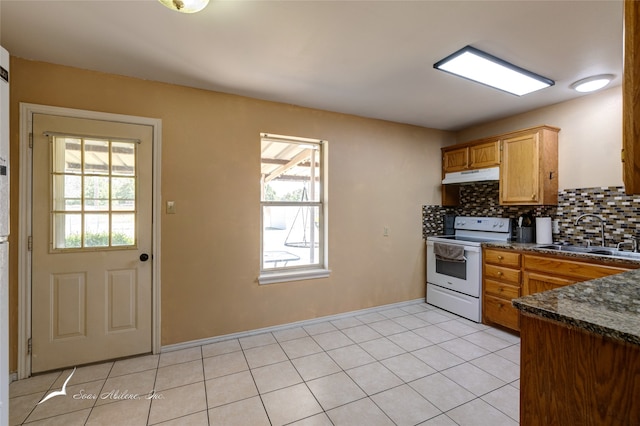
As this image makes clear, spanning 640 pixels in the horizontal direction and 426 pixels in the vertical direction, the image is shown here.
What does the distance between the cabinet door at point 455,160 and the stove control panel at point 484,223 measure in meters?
0.71

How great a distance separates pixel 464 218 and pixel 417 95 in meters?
1.99

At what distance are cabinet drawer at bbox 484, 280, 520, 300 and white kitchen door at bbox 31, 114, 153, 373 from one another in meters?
3.47

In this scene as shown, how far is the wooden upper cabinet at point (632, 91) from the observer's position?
0.81 metres

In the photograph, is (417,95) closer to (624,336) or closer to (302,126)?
(302,126)

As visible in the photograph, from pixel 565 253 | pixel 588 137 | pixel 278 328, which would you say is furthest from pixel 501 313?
pixel 278 328

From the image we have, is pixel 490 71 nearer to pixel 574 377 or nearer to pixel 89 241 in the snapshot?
pixel 574 377

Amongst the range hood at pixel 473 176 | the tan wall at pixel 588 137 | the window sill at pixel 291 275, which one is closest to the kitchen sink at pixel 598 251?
the tan wall at pixel 588 137

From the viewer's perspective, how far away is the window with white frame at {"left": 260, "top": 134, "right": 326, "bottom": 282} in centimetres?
311

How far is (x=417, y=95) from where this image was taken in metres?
2.84

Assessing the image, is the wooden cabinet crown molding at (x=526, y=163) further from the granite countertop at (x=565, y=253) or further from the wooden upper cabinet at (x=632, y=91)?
the wooden upper cabinet at (x=632, y=91)

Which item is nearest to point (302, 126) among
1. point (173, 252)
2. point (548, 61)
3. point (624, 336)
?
point (173, 252)

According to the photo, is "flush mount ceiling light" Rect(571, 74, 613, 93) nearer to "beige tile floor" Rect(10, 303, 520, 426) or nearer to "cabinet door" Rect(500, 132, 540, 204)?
"cabinet door" Rect(500, 132, 540, 204)

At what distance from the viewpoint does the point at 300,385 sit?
6.81 feet

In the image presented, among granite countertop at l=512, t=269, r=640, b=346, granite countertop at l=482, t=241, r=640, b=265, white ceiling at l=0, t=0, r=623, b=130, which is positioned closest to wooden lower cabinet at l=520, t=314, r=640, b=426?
→ granite countertop at l=512, t=269, r=640, b=346
